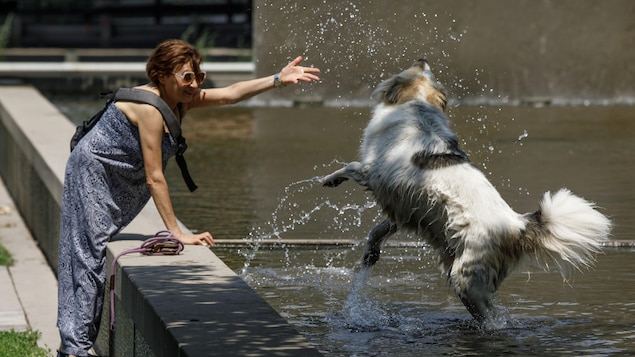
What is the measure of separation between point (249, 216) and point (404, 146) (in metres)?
3.60

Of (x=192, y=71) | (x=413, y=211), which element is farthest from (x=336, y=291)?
(x=192, y=71)

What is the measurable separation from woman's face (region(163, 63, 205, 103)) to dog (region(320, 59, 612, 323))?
1137mm

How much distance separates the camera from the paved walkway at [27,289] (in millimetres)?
8562

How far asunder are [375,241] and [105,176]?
172 centimetres

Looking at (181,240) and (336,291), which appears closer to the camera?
(181,240)

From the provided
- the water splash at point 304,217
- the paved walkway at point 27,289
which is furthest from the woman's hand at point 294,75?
the paved walkway at point 27,289

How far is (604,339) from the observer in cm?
643

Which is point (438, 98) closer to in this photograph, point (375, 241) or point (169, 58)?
point (375, 241)

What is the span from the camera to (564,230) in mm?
6562

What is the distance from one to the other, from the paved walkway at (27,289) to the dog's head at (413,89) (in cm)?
262

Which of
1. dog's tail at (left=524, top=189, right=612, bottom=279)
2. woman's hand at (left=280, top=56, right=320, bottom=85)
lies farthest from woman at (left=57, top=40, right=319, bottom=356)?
dog's tail at (left=524, top=189, right=612, bottom=279)

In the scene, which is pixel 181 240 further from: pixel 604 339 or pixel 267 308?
pixel 604 339

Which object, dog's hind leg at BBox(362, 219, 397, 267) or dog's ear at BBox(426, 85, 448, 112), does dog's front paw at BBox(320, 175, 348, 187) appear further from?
dog's ear at BBox(426, 85, 448, 112)

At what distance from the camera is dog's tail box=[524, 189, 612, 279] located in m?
6.55
